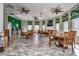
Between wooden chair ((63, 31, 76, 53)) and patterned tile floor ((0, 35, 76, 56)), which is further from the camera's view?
wooden chair ((63, 31, 76, 53))

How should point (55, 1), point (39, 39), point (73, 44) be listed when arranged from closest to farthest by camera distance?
point (55, 1), point (73, 44), point (39, 39)

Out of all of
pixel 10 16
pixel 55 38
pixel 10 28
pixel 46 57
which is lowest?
pixel 46 57

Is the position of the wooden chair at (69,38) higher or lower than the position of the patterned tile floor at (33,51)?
higher

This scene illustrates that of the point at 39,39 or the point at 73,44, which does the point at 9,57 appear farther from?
the point at 39,39

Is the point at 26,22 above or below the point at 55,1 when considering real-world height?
below

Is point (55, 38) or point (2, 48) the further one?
point (55, 38)

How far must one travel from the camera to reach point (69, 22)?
15.5 ft

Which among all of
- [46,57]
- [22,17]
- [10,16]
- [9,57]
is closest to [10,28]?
[10,16]

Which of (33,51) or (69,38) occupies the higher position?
(69,38)

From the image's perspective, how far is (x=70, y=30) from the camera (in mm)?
4672

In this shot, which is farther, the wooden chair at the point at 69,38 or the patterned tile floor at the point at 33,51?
the wooden chair at the point at 69,38

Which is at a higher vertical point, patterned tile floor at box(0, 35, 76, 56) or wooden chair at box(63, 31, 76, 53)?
wooden chair at box(63, 31, 76, 53)

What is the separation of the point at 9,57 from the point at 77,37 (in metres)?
2.14

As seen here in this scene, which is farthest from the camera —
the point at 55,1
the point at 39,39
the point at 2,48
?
the point at 39,39
